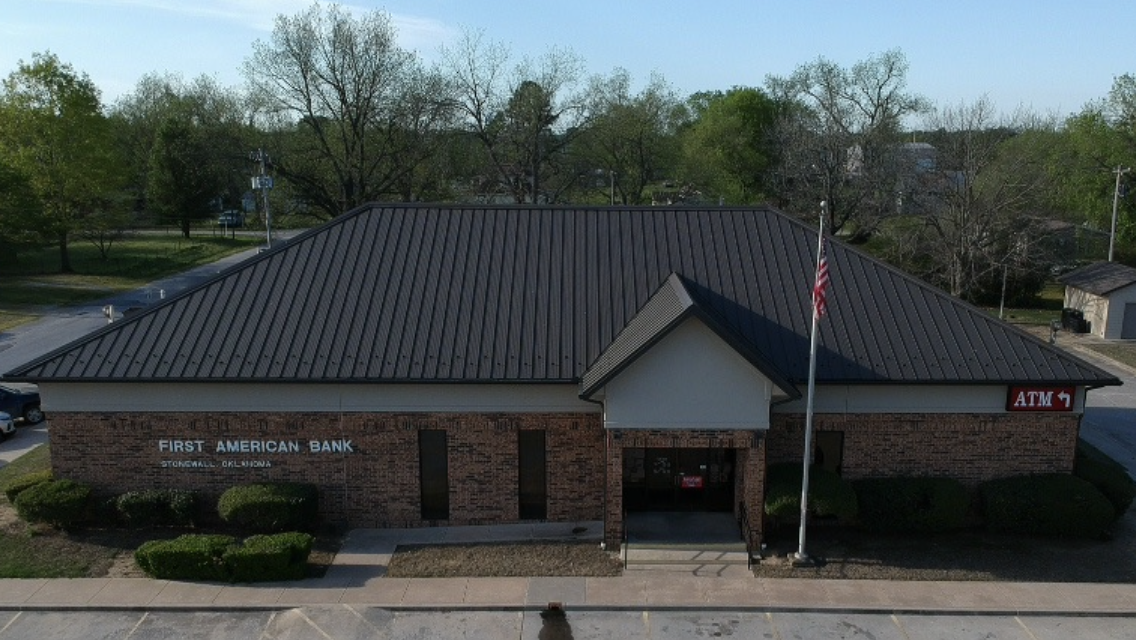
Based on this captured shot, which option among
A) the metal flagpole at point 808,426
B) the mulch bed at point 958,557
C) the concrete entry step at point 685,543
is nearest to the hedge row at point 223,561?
the concrete entry step at point 685,543

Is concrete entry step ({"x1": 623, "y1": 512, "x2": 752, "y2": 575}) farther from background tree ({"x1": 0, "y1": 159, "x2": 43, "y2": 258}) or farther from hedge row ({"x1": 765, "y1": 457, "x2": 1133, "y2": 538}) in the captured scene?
background tree ({"x1": 0, "y1": 159, "x2": 43, "y2": 258})

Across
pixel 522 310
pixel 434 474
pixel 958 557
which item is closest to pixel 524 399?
pixel 522 310

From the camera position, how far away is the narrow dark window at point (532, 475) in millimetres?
18719

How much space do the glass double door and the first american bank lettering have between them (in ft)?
20.5

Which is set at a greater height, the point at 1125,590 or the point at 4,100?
the point at 4,100

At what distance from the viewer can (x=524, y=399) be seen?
18344mm

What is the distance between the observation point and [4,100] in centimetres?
5419

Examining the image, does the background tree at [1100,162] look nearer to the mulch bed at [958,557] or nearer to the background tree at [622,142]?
the background tree at [622,142]

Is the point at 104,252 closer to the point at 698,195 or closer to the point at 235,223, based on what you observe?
the point at 235,223

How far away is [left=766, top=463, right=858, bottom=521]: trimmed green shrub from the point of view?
57.3 feet

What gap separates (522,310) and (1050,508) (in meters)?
11.8

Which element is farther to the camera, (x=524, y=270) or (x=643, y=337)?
(x=524, y=270)

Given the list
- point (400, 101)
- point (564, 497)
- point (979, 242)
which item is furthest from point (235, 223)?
point (564, 497)

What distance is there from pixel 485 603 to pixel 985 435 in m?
11.1
